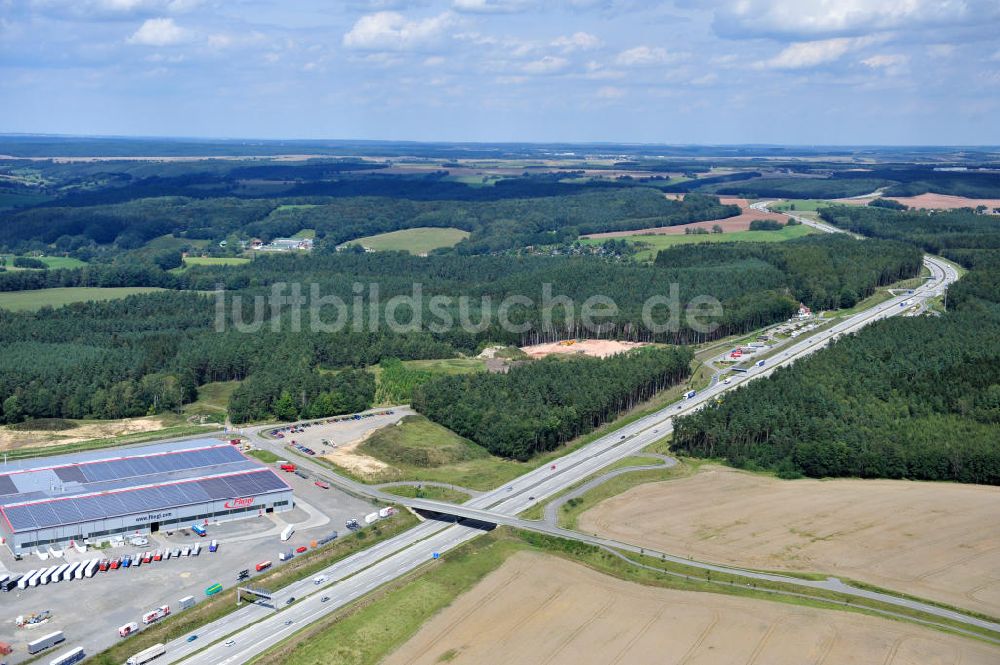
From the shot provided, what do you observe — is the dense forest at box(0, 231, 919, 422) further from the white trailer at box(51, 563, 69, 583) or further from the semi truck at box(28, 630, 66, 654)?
the semi truck at box(28, 630, 66, 654)

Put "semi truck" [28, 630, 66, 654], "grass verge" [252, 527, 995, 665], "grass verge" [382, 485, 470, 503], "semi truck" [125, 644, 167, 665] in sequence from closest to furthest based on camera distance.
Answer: "semi truck" [125, 644, 167, 665], "semi truck" [28, 630, 66, 654], "grass verge" [252, 527, 995, 665], "grass verge" [382, 485, 470, 503]

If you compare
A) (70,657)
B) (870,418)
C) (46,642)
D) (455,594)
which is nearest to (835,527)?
(870,418)

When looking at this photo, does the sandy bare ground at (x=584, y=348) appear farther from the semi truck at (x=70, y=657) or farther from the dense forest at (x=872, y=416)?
the semi truck at (x=70, y=657)

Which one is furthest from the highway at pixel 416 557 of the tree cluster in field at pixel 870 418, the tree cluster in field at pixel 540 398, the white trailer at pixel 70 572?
the white trailer at pixel 70 572

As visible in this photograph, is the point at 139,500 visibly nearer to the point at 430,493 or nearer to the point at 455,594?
the point at 430,493

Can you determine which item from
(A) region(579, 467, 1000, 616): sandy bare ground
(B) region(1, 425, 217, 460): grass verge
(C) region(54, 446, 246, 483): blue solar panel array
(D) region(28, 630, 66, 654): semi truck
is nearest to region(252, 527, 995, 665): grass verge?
(A) region(579, 467, 1000, 616): sandy bare ground

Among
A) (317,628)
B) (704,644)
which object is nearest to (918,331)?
(704,644)

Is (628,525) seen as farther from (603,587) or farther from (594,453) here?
(594,453)
